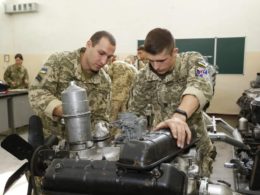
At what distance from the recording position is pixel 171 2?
7133mm

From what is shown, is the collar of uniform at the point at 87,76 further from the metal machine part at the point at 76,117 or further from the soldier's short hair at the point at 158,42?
the metal machine part at the point at 76,117

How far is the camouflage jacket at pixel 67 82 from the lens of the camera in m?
2.01

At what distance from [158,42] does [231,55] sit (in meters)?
5.53

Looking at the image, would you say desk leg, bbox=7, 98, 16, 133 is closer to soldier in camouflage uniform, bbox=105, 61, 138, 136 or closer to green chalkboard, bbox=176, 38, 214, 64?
soldier in camouflage uniform, bbox=105, 61, 138, 136

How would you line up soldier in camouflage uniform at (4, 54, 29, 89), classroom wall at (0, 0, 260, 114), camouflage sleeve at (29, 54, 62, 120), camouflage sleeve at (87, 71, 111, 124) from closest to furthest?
1. camouflage sleeve at (29, 54, 62, 120)
2. camouflage sleeve at (87, 71, 111, 124)
3. classroom wall at (0, 0, 260, 114)
4. soldier in camouflage uniform at (4, 54, 29, 89)

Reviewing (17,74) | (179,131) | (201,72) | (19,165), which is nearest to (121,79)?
(19,165)

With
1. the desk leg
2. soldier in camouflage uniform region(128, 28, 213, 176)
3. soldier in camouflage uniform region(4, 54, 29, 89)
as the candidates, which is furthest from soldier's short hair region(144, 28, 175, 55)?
soldier in camouflage uniform region(4, 54, 29, 89)

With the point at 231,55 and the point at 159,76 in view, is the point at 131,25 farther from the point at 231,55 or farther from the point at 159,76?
the point at 159,76

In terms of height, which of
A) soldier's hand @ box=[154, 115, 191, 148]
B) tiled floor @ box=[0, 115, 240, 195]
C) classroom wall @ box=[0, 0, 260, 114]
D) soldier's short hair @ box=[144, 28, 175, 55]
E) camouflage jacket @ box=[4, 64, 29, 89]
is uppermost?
classroom wall @ box=[0, 0, 260, 114]

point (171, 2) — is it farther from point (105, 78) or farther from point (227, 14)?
point (105, 78)

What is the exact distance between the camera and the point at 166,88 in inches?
77.8

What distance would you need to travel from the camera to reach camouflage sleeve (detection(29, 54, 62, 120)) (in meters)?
1.80

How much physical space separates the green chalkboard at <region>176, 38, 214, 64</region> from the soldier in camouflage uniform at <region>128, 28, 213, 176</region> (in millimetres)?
5020

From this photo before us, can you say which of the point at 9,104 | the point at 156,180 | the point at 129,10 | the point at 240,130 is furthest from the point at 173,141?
the point at 129,10
